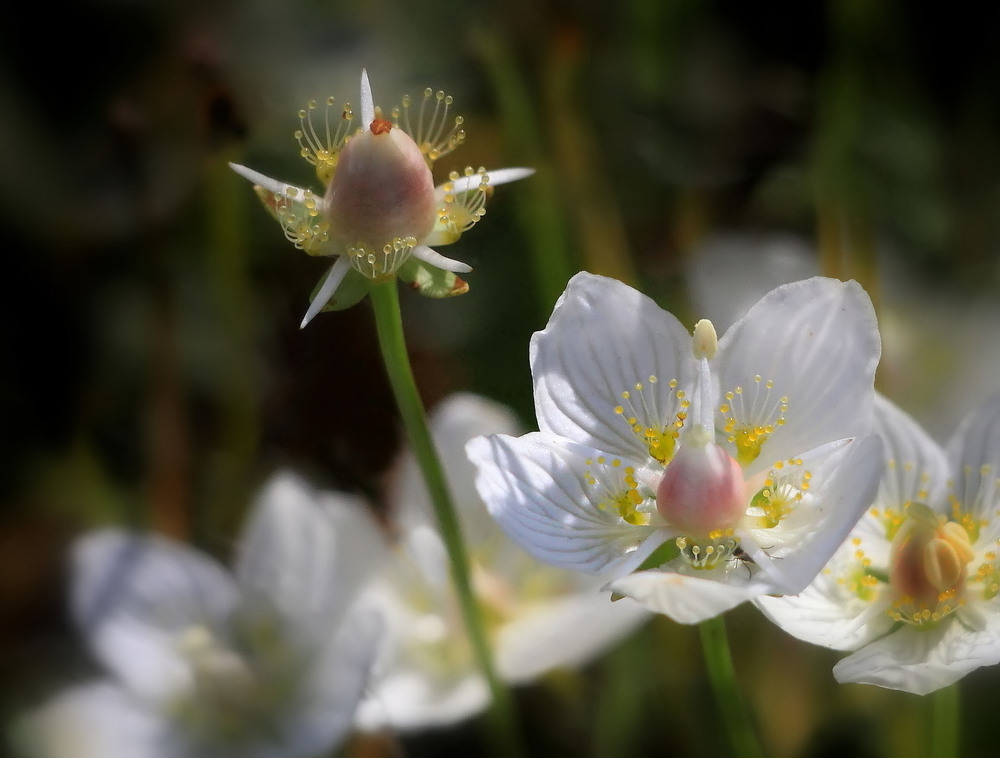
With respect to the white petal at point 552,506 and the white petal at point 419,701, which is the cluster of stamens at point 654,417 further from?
the white petal at point 419,701

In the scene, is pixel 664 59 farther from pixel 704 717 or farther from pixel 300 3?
pixel 704 717

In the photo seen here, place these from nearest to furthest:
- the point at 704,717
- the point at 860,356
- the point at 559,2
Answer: the point at 860,356, the point at 704,717, the point at 559,2

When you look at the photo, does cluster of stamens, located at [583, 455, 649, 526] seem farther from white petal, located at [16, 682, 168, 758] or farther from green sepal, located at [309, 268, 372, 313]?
white petal, located at [16, 682, 168, 758]

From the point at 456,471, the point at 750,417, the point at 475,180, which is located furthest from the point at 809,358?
the point at 456,471

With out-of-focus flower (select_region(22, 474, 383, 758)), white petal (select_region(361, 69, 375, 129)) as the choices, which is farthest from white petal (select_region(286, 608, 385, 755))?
white petal (select_region(361, 69, 375, 129))

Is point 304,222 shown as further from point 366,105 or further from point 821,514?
point 821,514

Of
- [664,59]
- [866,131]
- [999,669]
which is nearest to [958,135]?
[866,131]
